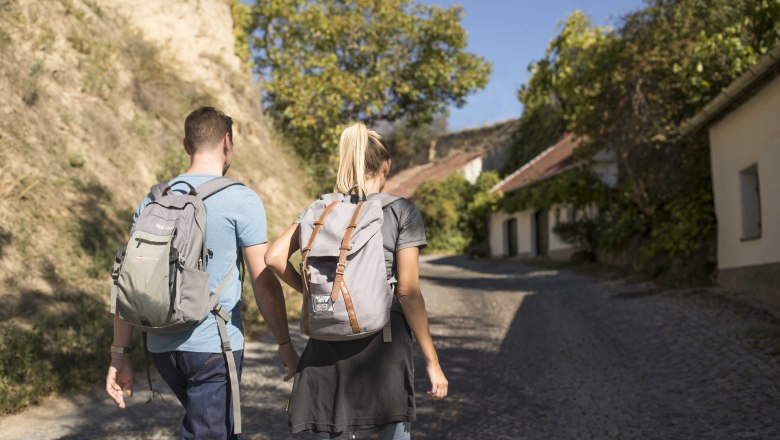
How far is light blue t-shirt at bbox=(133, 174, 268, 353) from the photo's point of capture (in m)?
2.52

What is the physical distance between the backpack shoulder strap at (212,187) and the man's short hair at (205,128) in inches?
6.5

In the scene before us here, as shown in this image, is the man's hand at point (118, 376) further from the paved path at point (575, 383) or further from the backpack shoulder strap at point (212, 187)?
the paved path at point (575, 383)

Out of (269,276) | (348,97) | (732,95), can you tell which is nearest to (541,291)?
(732,95)

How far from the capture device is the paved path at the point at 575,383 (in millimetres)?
5109

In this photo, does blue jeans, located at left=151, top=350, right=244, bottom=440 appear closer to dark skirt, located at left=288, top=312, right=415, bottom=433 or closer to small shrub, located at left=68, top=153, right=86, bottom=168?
dark skirt, located at left=288, top=312, right=415, bottom=433

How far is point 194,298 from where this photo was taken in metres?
2.43

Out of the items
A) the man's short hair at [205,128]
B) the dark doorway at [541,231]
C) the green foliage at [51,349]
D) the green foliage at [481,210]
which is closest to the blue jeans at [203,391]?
the man's short hair at [205,128]

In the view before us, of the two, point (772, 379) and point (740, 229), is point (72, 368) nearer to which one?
point (772, 379)

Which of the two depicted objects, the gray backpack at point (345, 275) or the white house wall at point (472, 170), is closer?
the gray backpack at point (345, 275)

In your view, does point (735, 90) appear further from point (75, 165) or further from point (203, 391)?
point (203, 391)

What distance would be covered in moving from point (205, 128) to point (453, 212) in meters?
32.5

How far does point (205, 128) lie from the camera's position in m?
2.68

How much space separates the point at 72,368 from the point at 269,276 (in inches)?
169

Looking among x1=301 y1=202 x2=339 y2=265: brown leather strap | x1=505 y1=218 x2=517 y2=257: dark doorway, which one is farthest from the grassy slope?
x1=505 y1=218 x2=517 y2=257: dark doorway
